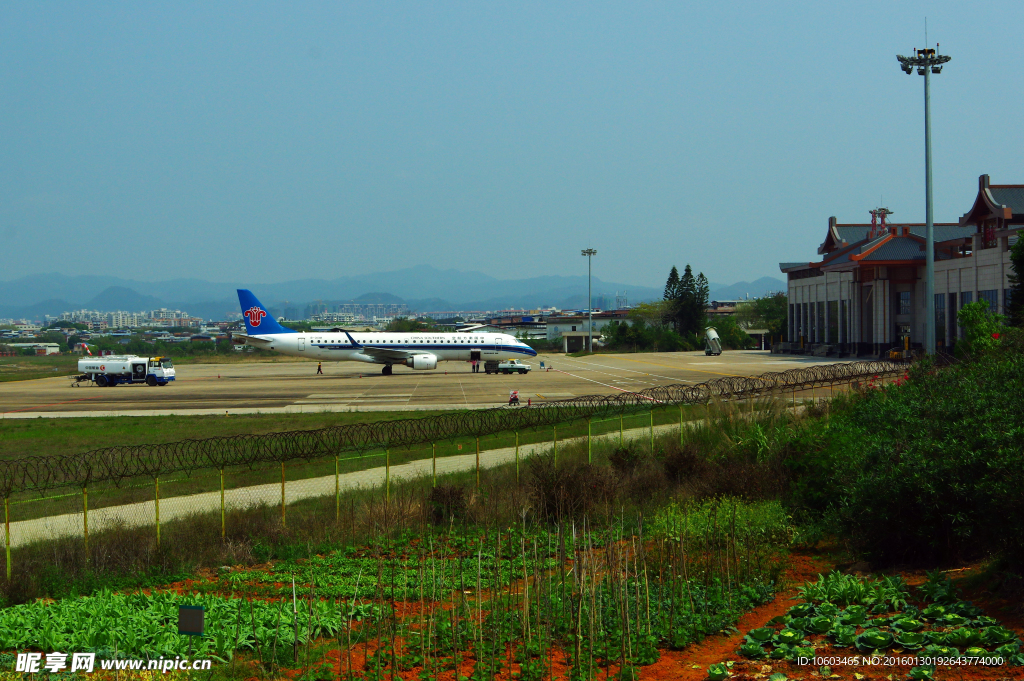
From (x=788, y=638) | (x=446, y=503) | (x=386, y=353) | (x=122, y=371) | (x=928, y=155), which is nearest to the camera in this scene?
(x=788, y=638)

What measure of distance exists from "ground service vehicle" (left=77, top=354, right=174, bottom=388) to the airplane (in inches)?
305

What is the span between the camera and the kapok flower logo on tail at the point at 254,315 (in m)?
74.3

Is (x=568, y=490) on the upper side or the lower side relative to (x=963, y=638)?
lower

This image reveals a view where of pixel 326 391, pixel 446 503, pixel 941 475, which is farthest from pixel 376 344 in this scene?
pixel 941 475

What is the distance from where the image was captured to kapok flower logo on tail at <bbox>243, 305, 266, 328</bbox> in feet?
244

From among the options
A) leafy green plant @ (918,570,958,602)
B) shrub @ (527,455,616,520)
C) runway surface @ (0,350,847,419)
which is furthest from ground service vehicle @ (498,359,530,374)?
leafy green plant @ (918,570,958,602)

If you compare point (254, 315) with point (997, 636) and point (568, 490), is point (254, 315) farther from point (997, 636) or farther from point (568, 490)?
point (997, 636)

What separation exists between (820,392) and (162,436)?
32653mm

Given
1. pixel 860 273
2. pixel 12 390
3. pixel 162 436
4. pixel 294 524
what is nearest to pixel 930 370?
pixel 294 524

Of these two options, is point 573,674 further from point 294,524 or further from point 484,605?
point 294,524

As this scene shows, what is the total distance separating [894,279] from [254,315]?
65128mm

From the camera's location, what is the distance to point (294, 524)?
16.7 meters

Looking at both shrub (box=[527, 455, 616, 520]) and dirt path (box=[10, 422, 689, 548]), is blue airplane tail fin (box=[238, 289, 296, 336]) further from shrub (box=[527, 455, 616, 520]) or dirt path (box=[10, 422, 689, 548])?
shrub (box=[527, 455, 616, 520])

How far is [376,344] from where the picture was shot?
237 ft
